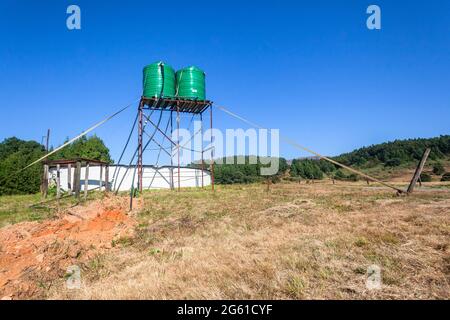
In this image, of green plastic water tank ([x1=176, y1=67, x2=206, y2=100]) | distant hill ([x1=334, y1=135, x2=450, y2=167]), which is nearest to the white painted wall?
green plastic water tank ([x1=176, y1=67, x2=206, y2=100])

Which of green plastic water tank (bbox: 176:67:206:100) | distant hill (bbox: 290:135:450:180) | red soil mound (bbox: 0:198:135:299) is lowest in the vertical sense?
red soil mound (bbox: 0:198:135:299)

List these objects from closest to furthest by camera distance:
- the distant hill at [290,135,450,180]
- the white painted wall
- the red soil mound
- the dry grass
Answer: the dry grass < the red soil mound < the white painted wall < the distant hill at [290,135,450,180]

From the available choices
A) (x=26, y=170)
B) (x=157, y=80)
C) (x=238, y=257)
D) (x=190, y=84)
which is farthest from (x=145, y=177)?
(x=238, y=257)

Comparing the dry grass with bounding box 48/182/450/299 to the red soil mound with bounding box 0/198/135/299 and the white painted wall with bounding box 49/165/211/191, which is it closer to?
the red soil mound with bounding box 0/198/135/299

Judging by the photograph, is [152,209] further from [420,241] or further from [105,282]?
[420,241]

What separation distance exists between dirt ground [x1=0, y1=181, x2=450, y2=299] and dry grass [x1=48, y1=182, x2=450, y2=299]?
1 cm

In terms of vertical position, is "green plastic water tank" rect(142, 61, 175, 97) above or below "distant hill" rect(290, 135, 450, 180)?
above

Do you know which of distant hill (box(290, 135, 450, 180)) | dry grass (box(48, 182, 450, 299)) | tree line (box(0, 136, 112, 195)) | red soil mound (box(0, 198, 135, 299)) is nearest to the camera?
dry grass (box(48, 182, 450, 299))

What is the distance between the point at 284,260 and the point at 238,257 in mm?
707

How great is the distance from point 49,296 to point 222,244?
2725 millimetres

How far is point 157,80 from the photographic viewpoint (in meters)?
18.4

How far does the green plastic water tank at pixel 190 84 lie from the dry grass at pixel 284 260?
A: 45.2 ft

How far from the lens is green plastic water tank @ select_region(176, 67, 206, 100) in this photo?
19094 millimetres
